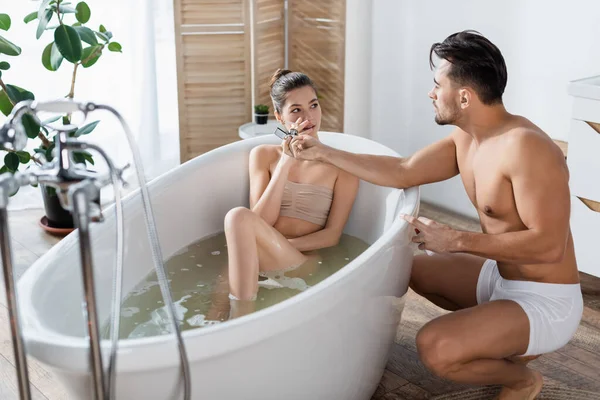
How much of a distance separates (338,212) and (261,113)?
4.28ft

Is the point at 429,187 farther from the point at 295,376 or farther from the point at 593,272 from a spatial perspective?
the point at 295,376

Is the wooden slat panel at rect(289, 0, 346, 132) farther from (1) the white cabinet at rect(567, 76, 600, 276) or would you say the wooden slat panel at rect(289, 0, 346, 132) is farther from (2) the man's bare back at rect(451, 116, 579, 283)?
(2) the man's bare back at rect(451, 116, 579, 283)

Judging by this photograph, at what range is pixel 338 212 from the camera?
2736mm

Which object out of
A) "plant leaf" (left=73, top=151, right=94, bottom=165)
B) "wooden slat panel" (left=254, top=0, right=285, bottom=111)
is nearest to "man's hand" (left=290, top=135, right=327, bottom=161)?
"plant leaf" (left=73, top=151, right=94, bottom=165)

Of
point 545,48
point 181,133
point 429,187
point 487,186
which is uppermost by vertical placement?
point 545,48

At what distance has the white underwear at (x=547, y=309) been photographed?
7.22ft

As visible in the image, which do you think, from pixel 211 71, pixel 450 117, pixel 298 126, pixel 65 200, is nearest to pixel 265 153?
pixel 298 126

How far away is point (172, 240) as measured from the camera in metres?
2.79

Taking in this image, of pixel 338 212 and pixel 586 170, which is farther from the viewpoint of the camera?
pixel 586 170

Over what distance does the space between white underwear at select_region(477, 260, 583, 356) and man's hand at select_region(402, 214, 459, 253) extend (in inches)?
10.1

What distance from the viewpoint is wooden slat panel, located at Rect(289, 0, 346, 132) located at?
13.0 feet

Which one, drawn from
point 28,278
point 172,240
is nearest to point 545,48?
point 172,240

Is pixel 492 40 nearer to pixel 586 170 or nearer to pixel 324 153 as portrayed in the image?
pixel 586 170

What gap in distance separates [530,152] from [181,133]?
7.69ft
